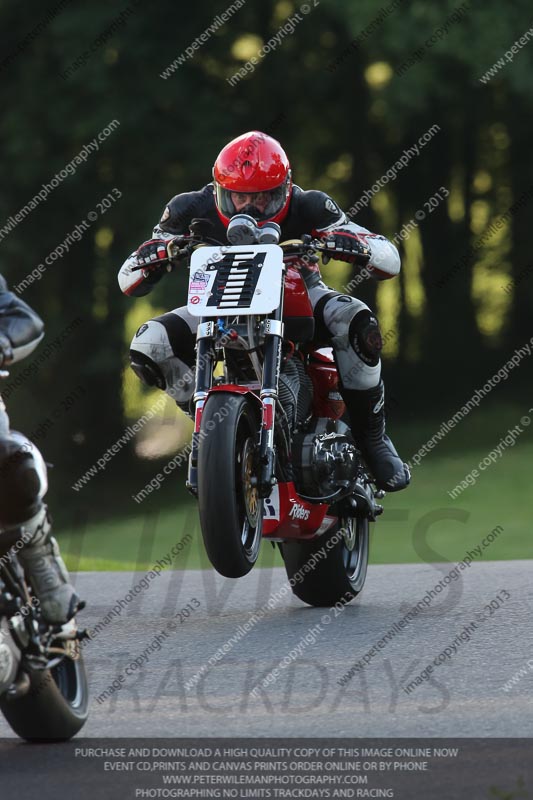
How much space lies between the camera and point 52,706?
4559 mm

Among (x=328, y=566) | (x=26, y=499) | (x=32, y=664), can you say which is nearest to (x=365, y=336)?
(x=328, y=566)

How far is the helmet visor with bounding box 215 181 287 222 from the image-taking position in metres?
7.01

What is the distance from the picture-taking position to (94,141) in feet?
67.2

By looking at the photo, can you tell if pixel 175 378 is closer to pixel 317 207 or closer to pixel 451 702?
pixel 317 207

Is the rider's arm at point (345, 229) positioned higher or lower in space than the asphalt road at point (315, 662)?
higher

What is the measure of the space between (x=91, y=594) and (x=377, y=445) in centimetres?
215

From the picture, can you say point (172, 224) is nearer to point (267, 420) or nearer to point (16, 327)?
point (267, 420)

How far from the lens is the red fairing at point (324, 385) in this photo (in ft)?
24.3

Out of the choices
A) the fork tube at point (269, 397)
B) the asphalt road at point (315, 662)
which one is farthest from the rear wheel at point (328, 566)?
the fork tube at point (269, 397)

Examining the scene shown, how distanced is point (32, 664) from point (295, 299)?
9.87 feet

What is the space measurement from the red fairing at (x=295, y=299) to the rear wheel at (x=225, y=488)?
0.77 m

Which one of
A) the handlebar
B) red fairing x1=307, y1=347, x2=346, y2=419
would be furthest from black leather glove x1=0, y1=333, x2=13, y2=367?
red fairing x1=307, y1=347, x2=346, y2=419

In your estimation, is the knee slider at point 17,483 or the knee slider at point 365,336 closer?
the knee slider at point 17,483

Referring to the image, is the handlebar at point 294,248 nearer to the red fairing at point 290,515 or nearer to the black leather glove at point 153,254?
the black leather glove at point 153,254
